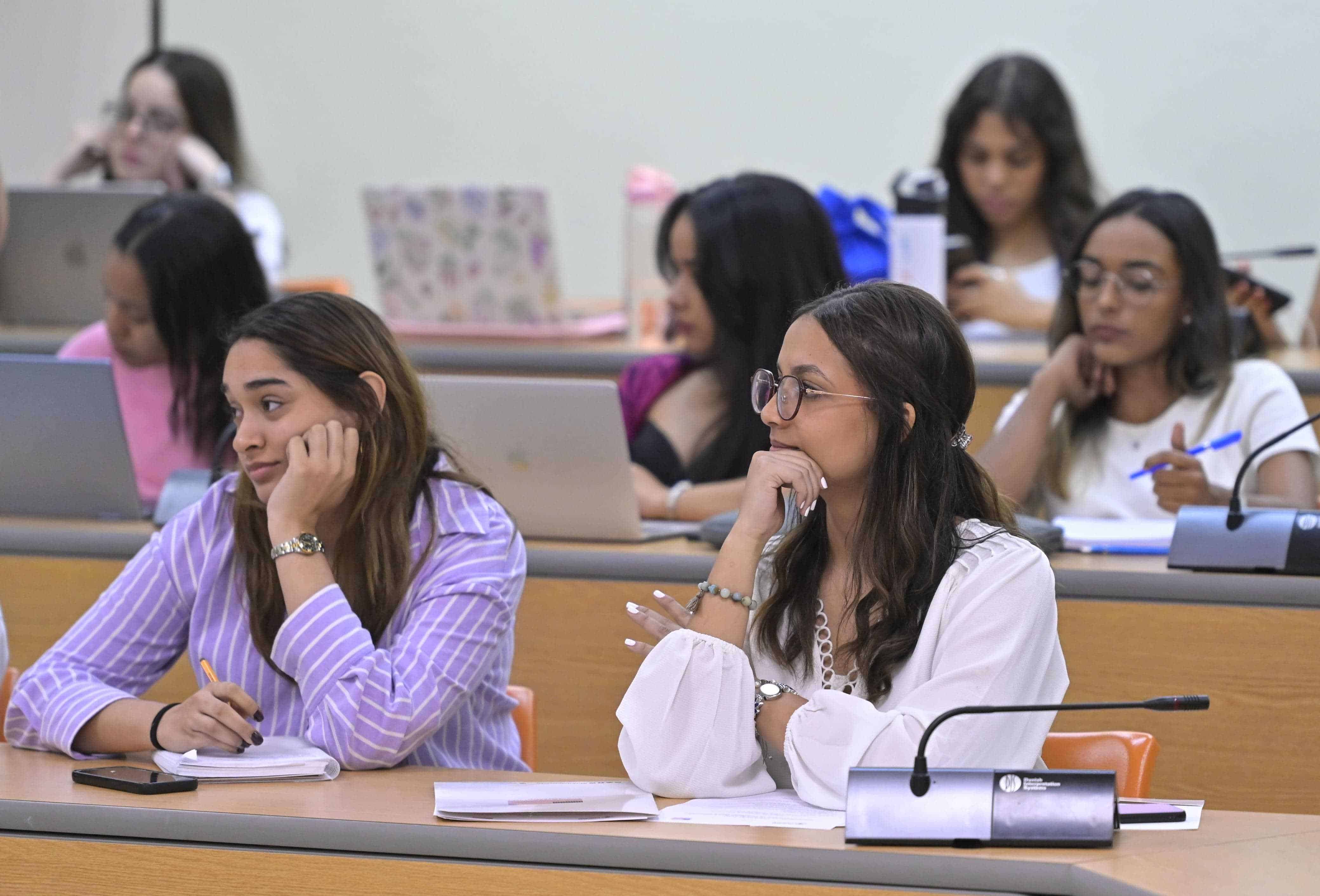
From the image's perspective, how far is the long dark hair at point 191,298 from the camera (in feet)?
8.88

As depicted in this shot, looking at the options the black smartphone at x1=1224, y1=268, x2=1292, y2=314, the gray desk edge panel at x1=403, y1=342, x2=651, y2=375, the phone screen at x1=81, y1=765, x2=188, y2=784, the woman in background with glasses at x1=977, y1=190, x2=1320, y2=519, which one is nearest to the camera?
the phone screen at x1=81, y1=765, x2=188, y2=784

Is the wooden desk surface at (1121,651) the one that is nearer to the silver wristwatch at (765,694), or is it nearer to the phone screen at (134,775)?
the silver wristwatch at (765,694)

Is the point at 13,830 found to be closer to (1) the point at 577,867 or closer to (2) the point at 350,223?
(1) the point at 577,867

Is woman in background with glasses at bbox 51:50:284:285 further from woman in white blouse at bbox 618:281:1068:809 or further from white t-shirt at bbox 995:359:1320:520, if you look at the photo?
woman in white blouse at bbox 618:281:1068:809

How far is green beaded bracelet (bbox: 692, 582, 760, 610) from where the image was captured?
160cm

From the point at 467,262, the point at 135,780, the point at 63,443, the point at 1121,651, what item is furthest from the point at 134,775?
the point at 467,262

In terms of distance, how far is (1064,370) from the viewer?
2.63 meters

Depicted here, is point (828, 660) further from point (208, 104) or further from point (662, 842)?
point (208, 104)

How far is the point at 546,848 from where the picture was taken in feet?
4.26

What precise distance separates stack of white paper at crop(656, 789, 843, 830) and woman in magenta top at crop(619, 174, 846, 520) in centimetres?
119

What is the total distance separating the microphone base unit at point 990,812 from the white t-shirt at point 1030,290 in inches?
79.9

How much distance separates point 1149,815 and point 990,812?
0.18 metres

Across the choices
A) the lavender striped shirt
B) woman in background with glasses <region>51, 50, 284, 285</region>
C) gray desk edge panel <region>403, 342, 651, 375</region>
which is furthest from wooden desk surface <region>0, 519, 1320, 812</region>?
woman in background with glasses <region>51, 50, 284, 285</region>

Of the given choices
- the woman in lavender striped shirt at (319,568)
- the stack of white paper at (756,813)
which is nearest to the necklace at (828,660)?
the stack of white paper at (756,813)
